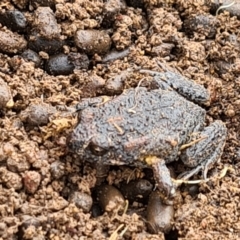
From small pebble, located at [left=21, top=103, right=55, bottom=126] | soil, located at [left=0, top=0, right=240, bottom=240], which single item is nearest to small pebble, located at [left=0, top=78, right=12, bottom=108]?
soil, located at [left=0, top=0, right=240, bottom=240]

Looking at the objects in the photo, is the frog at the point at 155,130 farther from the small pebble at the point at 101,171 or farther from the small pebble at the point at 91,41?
the small pebble at the point at 91,41

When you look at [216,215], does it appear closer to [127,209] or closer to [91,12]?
[127,209]

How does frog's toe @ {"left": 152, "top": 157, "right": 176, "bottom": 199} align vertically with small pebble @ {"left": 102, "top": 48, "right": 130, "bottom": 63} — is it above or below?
below

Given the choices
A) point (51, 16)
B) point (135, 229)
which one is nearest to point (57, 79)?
point (51, 16)

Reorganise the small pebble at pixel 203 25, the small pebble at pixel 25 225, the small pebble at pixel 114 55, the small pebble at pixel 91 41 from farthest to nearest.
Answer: the small pebble at pixel 203 25 < the small pebble at pixel 114 55 < the small pebble at pixel 91 41 < the small pebble at pixel 25 225

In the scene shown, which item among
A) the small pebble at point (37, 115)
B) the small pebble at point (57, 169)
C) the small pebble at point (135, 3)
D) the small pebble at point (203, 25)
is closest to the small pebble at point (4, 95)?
the small pebble at point (37, 115)

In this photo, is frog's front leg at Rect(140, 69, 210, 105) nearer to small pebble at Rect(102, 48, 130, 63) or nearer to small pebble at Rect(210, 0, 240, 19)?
small pebble at Rect(102, 48, 130, 63)

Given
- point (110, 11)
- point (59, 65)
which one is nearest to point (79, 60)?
point (59, 65)
